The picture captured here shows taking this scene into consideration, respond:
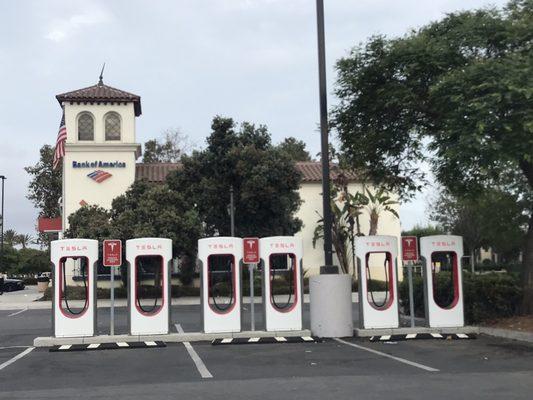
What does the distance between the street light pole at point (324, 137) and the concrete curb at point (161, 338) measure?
1.77 m

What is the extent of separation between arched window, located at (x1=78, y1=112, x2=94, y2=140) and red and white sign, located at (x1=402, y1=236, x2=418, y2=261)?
26.2m

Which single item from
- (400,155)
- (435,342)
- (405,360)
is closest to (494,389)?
(405,360)

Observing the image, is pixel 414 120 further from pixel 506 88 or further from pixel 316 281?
pixel 316 281

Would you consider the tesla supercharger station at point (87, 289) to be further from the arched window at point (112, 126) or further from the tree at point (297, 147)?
the tree at point (297, 147)

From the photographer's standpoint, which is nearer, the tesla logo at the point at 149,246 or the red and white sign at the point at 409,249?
the tesla logo at the point at 149,246

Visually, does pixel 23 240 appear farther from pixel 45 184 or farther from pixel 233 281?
pixel 233 281

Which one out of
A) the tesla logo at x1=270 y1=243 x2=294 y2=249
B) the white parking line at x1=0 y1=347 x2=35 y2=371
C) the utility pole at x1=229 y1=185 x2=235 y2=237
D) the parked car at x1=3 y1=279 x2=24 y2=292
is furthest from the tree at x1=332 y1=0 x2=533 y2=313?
the parked car at x1=3 y1=279 x2=24 y2=292

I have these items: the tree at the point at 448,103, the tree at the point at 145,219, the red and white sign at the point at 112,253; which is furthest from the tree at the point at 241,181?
the red and white sign at the point at 112,253

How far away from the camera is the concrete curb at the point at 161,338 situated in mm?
12852

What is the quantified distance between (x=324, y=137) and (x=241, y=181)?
18.1m

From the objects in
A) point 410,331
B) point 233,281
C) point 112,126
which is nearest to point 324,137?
point 233,281

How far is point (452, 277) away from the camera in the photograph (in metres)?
14.3

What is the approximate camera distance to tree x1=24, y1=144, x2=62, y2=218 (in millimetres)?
57281

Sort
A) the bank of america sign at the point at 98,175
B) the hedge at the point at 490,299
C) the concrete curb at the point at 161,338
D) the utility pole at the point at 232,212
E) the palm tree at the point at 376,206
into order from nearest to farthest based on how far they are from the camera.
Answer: the concrete curb at the point at 161,338, the hedge at the point at 490,299, the utility pole at the point at 232,212, the bank of america sign at the point at 98,175, the palm tree at the point at 376,206
